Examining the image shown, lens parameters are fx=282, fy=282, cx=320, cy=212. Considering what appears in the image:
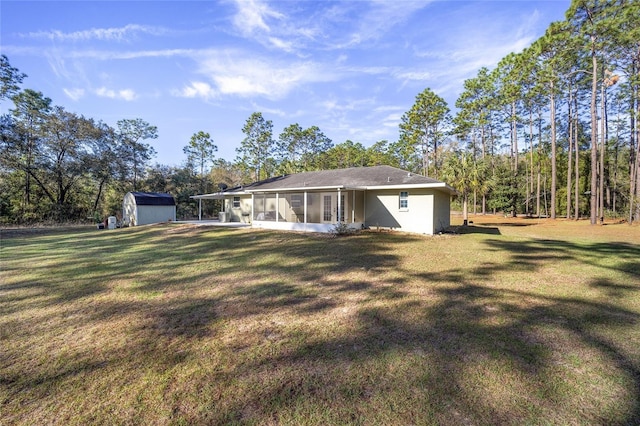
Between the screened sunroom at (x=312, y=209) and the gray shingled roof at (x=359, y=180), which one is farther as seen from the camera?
the screened sunroom at (x=312, y=209)

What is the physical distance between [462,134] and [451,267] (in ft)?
103

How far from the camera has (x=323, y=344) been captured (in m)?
3.56

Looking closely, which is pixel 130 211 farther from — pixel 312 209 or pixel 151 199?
pixel 312 209

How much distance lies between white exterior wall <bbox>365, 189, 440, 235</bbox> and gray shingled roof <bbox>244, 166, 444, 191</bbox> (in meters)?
0.52

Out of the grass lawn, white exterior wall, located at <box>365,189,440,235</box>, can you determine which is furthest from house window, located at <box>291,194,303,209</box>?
the grass lawn

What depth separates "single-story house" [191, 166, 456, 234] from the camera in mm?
13117

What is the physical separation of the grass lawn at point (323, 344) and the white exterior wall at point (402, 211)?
569cm

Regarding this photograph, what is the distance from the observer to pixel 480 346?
11.4 ft

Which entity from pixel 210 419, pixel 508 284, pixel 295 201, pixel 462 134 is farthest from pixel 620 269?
pixel 462 134

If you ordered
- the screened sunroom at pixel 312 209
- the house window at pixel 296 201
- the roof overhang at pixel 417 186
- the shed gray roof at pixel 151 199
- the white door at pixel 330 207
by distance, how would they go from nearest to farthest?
the roof overhang at pixel 417 186 → the screened sunroom at pixel 312 209 → the white door at pixel 330 207 → the house window at pixel 296 201 → the shed gray roof at pixel 151 199

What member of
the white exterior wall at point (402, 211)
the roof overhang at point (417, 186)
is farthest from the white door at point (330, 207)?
the roof overhang at point (417, 186)

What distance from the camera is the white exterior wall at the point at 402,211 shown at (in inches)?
512

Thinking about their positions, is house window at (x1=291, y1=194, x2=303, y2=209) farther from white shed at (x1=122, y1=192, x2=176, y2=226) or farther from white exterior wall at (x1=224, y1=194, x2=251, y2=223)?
white shed at (x1=122, y1=192, x2=176, y2=226)

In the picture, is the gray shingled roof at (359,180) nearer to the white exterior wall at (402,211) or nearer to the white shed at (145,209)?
the white exterior wall at (402,211)
